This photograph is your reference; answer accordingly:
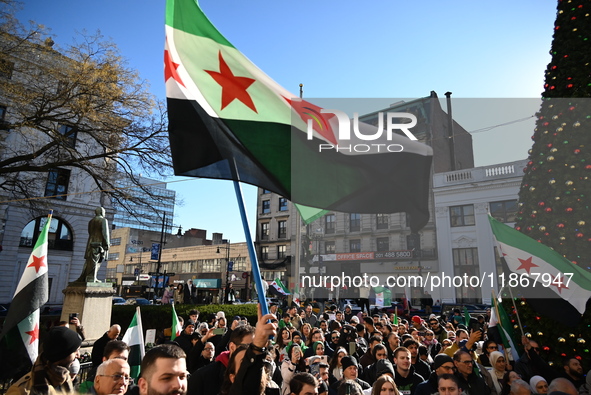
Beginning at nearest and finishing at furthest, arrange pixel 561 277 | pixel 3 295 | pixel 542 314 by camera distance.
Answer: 1. pixel 561 277
2. pixel 542 314
3. pixel 3 295

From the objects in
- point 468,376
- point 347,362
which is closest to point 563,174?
point 468,376

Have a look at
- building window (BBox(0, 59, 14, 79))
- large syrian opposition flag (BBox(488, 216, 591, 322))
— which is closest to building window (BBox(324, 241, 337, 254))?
building window (BBox(0, 59, 14, 79))

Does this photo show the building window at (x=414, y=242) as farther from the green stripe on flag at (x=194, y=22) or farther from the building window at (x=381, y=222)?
the green stripe on flag at (x=194, y=22)

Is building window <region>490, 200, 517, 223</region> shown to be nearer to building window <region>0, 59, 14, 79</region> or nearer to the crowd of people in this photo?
the crowd of people

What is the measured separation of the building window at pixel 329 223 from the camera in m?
49.6

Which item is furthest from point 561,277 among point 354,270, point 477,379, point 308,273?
point 354,270

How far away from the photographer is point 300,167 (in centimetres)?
534

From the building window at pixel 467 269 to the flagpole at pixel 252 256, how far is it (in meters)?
31.7

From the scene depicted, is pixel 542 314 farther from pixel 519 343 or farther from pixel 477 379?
pixel 477 379

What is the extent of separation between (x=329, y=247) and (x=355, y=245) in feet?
11.8

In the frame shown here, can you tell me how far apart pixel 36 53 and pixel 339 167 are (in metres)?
16.6

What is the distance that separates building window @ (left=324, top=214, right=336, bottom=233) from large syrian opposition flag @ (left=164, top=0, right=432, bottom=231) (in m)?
44.0

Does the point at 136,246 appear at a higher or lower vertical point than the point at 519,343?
higher

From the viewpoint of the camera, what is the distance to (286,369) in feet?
20.8
